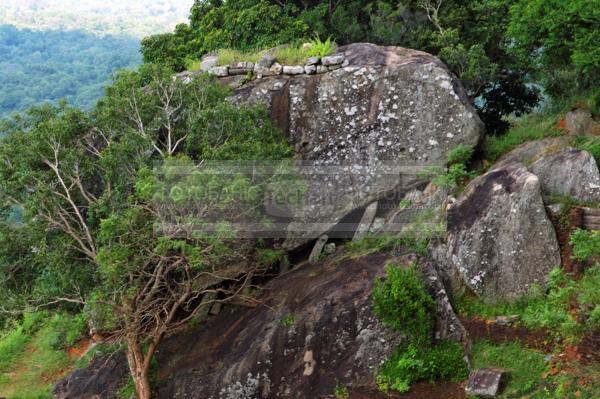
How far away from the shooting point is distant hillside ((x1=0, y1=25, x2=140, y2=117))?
207ft

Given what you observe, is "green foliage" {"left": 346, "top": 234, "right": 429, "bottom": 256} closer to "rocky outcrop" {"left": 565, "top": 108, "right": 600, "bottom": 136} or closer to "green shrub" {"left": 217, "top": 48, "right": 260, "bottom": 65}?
"rocky outcrop" {"left": 565, "top": 108, "right": 600, "bottom": 136}

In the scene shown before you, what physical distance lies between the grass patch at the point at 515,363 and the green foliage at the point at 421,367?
13.5 inches

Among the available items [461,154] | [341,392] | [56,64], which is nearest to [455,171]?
[461,154]

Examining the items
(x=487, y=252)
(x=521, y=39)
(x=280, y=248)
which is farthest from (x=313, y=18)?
(x=487, y=252)

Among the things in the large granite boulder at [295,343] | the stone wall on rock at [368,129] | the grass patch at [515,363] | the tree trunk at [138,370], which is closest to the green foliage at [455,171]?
the stone wall on rock at [368,129]

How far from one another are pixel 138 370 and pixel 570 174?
9.35 meters

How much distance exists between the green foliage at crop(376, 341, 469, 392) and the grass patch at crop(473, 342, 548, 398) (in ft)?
1.12

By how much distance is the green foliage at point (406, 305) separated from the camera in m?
12.1

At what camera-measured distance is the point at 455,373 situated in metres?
11.7

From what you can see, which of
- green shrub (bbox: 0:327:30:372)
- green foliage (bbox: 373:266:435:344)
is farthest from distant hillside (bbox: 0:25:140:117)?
green foliage (bbox: 373:266:435:344)

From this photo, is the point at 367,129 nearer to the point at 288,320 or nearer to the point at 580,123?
the point at 580,123

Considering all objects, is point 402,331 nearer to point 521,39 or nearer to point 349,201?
point 349,201

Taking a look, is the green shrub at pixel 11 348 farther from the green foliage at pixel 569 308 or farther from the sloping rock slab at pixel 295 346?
the green foliage at pixel 569 308

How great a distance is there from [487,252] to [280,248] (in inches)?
186
